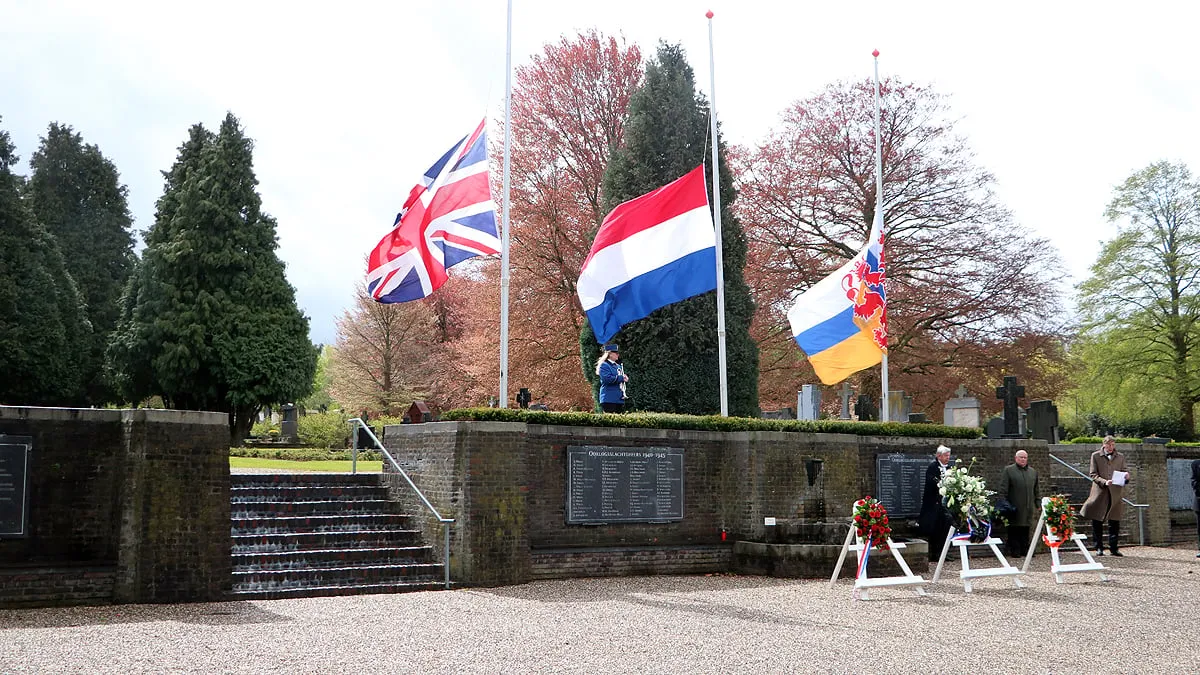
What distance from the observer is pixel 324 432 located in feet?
118

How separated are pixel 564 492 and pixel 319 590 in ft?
11.5

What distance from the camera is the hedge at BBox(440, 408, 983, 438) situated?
13.4 metres

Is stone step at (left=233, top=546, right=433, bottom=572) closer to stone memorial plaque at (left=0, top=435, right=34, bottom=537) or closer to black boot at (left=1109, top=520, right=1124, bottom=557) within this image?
stone memorial plaque at (left=0, top=435, right=34, bottom=537)

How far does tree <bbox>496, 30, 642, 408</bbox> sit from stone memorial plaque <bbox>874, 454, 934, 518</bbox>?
11.4 metres

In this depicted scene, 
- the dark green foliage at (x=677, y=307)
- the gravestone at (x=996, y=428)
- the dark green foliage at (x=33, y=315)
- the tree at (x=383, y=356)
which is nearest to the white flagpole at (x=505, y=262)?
the dark green foliage at (x=677, y=307)

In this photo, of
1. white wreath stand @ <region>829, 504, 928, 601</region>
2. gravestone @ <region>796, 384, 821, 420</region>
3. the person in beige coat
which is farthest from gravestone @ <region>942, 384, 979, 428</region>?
white wreath stand @ <region>829, 504, 928, 601</region>

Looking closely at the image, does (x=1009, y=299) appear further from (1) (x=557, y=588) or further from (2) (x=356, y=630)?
(2) (x=356, y=630)

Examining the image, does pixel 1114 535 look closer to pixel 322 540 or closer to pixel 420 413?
pixel 322 540

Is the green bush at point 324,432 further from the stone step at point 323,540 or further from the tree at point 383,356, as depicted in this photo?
the stone step at point 323,540

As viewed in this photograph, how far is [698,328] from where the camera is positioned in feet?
74.9

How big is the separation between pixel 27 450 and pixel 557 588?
5.96 meters

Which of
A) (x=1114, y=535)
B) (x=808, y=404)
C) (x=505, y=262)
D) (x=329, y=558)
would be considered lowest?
(x=1114, y=535)

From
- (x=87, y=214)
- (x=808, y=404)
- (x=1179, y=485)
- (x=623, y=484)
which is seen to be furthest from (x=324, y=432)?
(x=1179, y=485)

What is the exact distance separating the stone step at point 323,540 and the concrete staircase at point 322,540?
0.01 metres
